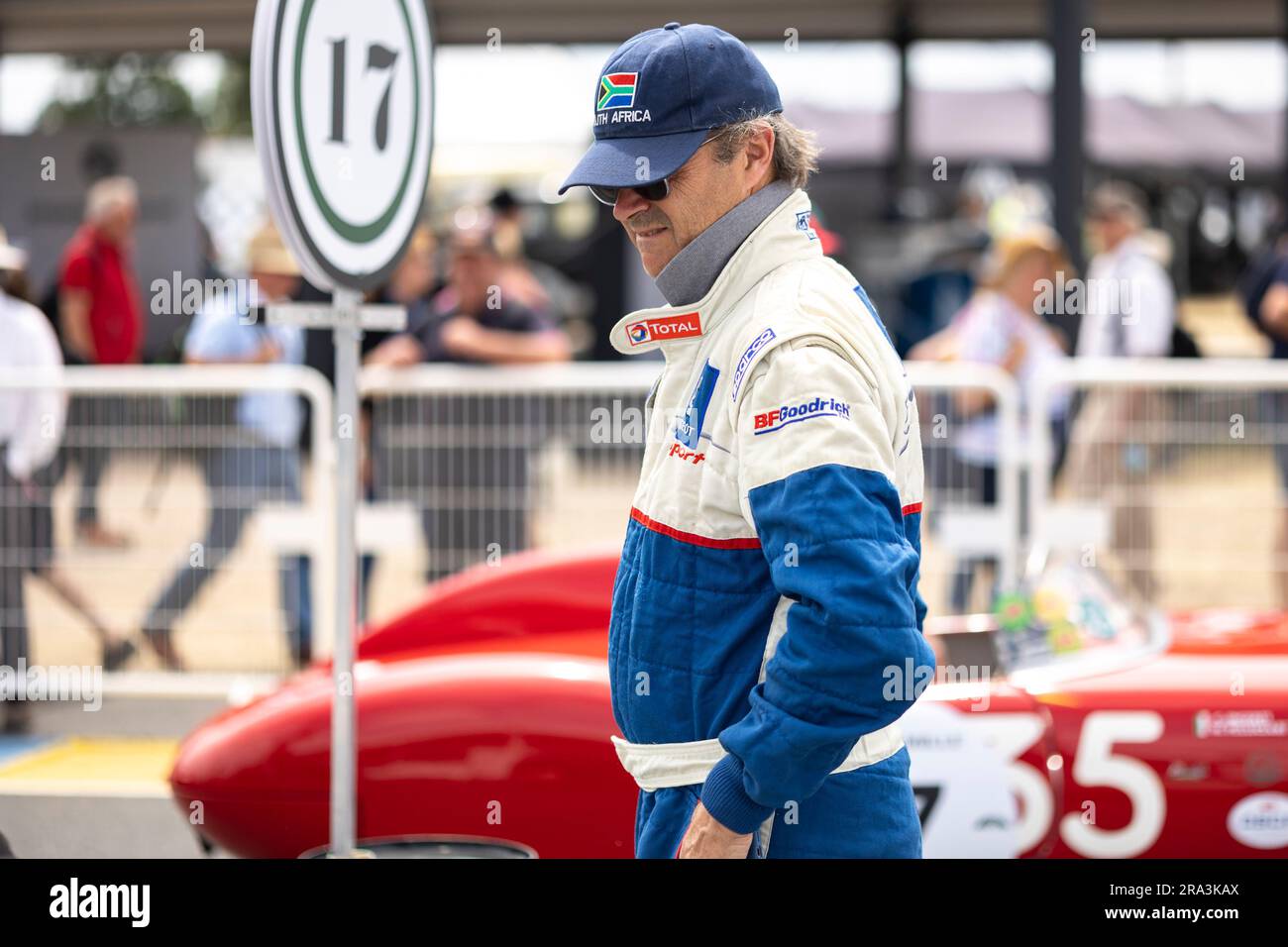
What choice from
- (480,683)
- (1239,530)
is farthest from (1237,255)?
(480,683)

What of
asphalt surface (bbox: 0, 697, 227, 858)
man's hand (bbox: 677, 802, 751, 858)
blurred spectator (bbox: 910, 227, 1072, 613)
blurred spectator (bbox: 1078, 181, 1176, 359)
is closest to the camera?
man's hand (bbox: 677, 802, 751, 858)

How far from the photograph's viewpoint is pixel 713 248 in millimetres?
2191

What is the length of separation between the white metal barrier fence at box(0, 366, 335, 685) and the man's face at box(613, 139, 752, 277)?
442 centimetres

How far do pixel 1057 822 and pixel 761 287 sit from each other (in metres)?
2.11

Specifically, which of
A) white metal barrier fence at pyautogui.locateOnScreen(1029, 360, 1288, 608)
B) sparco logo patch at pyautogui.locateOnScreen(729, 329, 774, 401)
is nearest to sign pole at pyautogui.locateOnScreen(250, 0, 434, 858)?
sparco logo patch at pyautogui.locateOnScreen(729, 329, 774, 401)

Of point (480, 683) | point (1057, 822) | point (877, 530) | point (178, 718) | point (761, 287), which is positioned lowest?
point (178, 718)

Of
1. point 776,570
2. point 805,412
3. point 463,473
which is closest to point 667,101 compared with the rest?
point 805,412

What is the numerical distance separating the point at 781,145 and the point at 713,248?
0.20m

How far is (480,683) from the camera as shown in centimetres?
380

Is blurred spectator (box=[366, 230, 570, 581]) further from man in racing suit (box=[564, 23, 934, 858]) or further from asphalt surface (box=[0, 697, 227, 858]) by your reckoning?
man in racing suit (box=[564, 23, 934, 858])

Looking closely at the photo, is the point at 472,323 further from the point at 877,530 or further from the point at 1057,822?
the point at 877,530

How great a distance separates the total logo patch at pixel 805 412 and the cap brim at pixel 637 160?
0.39 metres

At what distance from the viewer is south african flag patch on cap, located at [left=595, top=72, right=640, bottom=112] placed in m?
2.14

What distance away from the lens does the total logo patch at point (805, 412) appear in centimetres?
196
